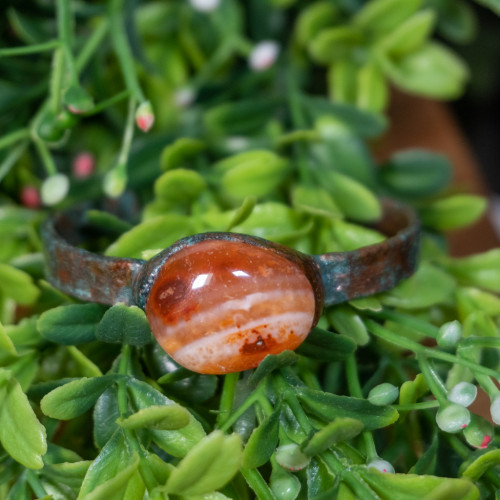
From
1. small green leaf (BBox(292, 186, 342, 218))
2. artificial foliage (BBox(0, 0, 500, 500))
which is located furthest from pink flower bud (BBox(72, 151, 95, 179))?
small green leaf (BBox(292, 186, 342, 218))

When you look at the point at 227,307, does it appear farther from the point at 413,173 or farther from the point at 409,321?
the point at 413,173

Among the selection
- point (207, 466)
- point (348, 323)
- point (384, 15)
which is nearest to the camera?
point (207, 466)

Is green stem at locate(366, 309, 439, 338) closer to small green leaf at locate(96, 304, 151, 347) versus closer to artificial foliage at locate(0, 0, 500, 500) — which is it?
artificial foliage at locate(0, 0, 500, 500)

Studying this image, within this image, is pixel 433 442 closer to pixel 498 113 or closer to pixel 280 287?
pixel 280 287

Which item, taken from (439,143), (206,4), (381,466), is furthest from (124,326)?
(439,143)

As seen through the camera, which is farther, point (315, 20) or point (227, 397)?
point (315, 20)
